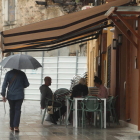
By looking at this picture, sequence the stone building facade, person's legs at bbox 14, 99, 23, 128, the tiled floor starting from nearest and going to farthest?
the tiled floor, person's legs at bbox 14, 99, 23, 128, the stone building facade

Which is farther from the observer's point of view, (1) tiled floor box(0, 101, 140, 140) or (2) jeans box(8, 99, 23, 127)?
(2) jeans box(8, 99, 23, 127)

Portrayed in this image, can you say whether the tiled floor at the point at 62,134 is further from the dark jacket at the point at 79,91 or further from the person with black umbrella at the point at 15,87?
the dark jacket at the point at 79,91

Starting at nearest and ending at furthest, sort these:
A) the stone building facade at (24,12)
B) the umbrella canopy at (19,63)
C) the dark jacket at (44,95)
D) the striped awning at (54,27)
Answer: the umbrella canopy at (19,63) → the striped awning at (54,27) → the dark jacket at (44,95) → the stone building facade at (24,12)

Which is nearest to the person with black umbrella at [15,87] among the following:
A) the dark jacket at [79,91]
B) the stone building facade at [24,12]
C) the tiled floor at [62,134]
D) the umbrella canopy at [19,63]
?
the umbrella canopy at [19,63]

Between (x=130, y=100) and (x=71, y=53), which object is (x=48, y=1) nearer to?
(x=71, y=53)

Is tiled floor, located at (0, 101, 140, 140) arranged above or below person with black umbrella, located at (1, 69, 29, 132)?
below

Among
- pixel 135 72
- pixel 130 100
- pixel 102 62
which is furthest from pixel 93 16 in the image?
pixel 102 62

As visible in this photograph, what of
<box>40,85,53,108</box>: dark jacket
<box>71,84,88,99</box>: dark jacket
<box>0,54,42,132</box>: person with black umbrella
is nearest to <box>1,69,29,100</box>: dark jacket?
<box>0,54,42,132</box>: person with black umbrella

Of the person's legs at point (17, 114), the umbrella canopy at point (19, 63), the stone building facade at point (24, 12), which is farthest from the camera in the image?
the stone building facade at point (24, 12)

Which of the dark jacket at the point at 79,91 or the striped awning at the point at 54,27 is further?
the dark jacket at the point at 79,91

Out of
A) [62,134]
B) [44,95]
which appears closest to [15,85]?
[62,134]

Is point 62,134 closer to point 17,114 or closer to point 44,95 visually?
point 17,114

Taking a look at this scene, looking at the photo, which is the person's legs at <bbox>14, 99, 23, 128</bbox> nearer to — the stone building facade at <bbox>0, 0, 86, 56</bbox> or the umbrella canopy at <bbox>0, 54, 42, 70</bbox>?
the umbrella canopy at <bbox>0, 54, 42, 70</bbox>

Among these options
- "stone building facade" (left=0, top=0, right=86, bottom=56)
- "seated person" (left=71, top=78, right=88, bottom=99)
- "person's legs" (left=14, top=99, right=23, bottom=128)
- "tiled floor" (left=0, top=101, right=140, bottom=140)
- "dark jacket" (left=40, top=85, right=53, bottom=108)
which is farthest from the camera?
"stone building facade" (left=0, top=0, right=86, bottom=56)
